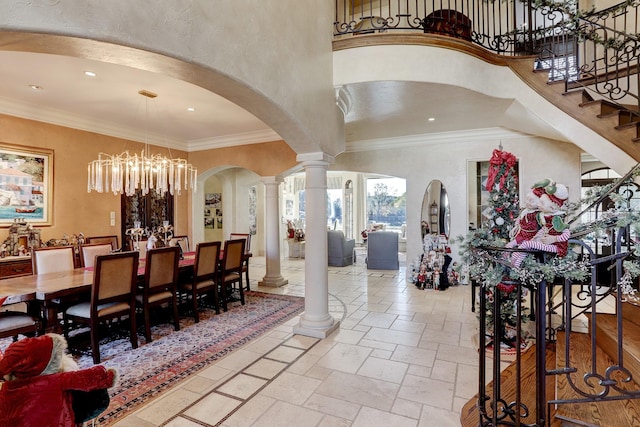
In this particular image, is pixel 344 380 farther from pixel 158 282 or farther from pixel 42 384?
pixel 158 282

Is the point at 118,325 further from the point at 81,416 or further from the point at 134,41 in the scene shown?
the point at 134,41

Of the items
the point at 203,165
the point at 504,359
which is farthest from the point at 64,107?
the point at 504,359

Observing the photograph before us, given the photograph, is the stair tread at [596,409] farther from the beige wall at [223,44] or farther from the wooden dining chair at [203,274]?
the wooden dining chair at [203,274]

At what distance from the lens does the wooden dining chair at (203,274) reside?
4.02 m

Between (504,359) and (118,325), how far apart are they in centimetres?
423

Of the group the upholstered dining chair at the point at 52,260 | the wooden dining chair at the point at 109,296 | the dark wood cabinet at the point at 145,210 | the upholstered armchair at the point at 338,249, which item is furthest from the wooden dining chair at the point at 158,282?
the upholstered armchair at the point at 338,249

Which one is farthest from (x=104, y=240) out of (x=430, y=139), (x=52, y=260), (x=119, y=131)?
(x=430, y=139)

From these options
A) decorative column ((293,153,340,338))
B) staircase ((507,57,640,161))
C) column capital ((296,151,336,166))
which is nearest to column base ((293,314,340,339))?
decorative column ((293,153,340,338))

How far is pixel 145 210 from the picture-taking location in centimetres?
614

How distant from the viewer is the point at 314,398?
238cm

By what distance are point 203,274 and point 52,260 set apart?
170 centimetres

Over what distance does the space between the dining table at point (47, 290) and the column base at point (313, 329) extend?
5.93 feet

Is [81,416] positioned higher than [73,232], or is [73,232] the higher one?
[73,232]

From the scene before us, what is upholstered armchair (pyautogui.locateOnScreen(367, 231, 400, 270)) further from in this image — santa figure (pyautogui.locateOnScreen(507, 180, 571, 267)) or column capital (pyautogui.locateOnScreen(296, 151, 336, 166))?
santa figure (pyautogui.locateOnScreen(507, 180, 571, 267))
